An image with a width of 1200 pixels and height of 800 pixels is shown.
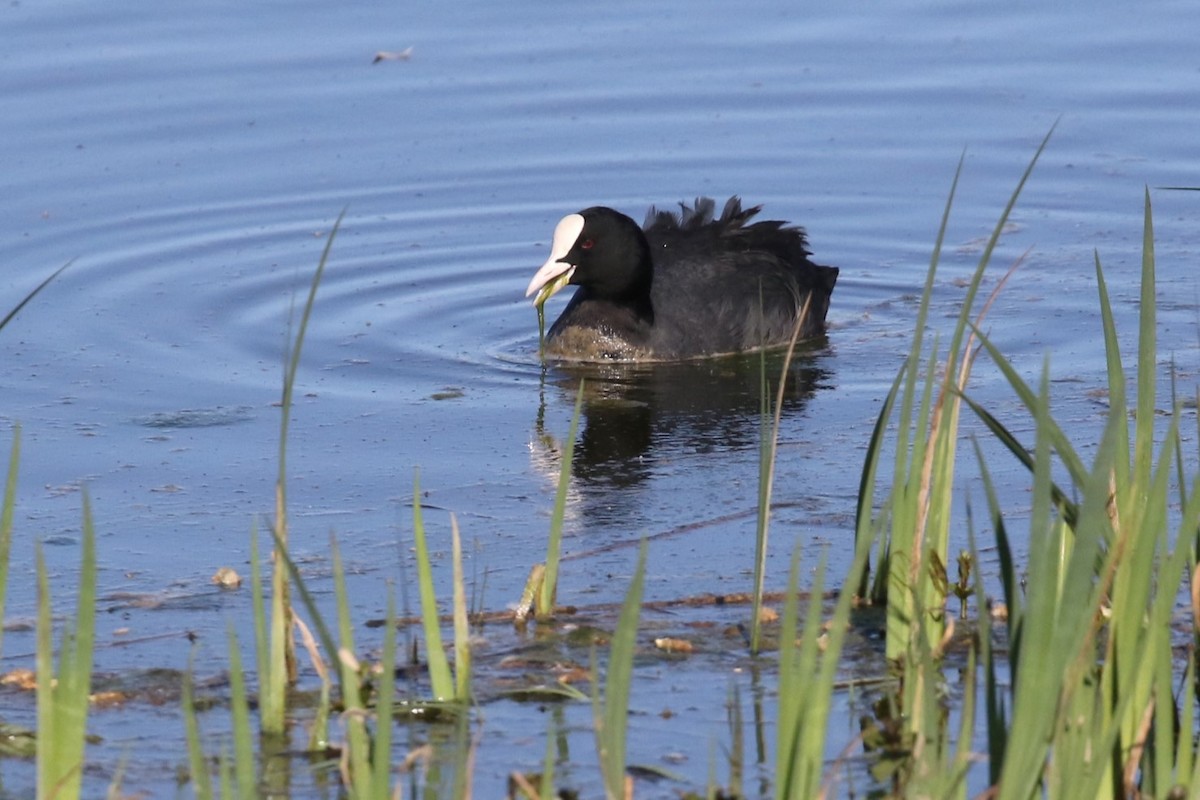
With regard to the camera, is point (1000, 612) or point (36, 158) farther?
point (36, 158)

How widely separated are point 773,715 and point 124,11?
10.9m

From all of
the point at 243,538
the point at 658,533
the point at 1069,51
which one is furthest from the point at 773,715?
the point at 1069,51

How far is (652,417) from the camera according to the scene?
7.98 meters

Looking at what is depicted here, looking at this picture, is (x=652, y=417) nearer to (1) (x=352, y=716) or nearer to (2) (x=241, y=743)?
(1) (x=352, y=716)

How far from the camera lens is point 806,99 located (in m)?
12.7

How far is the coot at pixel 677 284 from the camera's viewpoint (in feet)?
30.1

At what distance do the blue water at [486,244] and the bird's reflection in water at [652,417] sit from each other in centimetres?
3

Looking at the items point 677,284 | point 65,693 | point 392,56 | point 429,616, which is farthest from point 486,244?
point 65,693

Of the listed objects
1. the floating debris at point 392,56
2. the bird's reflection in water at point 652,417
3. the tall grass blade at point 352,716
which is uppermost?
the floating debris at point 392,56

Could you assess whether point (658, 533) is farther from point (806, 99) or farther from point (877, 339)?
point (806, 99)

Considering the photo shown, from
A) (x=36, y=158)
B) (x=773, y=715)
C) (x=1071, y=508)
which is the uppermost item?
(x=36, y=158)

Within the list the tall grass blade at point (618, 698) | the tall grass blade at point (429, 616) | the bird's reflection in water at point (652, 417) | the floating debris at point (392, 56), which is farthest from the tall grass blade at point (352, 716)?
the floating debris at point (392, 56)

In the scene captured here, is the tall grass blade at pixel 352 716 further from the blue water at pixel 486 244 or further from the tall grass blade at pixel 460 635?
the blue water at pixel 486 244

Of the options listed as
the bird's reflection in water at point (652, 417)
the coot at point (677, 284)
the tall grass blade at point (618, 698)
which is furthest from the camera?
the coot at point (677, 284)
